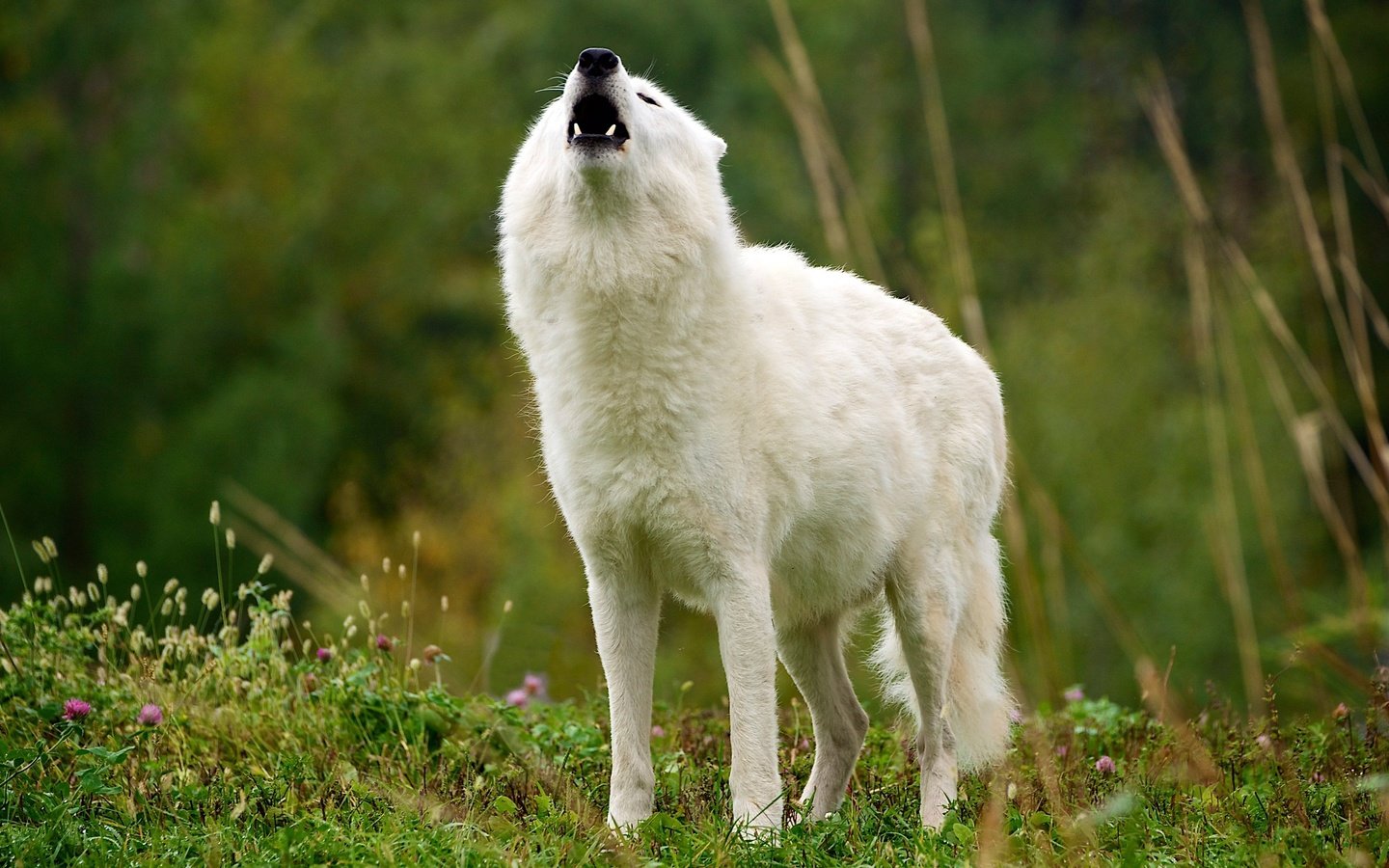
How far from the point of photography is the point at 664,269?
4.51 metres

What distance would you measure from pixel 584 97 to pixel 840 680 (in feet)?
7.38

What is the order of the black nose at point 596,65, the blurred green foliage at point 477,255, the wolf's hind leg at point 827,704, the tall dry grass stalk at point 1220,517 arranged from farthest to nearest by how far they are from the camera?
the blurred green foliage at point 477,255 < the wolf's hind leg at point 827,704 < the black nose at point 596,65 < the tall dry grass stalk at point 1220,517

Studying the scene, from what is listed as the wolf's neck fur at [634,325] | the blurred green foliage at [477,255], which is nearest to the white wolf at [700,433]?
the wolf's neck fur at [634,325]

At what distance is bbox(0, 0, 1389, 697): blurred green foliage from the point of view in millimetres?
17203

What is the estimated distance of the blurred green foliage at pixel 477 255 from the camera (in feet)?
56.4

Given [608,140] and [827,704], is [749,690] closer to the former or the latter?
[827,704]

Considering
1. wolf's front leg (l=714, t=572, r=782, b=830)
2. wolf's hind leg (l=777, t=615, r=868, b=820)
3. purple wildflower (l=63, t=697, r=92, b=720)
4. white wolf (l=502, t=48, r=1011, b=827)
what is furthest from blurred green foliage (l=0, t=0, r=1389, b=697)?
wolf's front leg (l=714, t=572, r=782, b=830)

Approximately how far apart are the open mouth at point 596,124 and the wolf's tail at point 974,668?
195cm

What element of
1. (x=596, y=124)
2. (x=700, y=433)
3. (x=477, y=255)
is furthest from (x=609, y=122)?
(x=477, y=255)

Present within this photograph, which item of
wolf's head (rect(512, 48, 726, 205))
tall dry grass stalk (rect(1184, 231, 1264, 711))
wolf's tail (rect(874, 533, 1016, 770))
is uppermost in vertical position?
wolf's head (rect(512, 48, 726, 205))

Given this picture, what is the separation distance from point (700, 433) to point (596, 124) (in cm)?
101

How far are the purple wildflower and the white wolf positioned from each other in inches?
65.3

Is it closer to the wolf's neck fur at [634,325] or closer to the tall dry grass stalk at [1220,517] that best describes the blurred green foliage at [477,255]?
the wolf's neck fur at [634,325]

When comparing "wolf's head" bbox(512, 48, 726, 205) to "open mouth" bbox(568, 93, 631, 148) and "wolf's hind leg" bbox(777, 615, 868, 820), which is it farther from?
"wolf's hind leg" bbox(777, 615, 868, 820)
